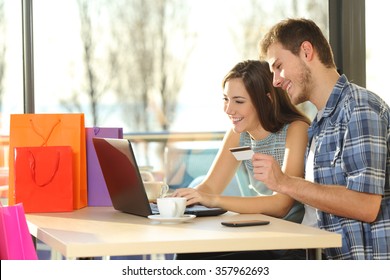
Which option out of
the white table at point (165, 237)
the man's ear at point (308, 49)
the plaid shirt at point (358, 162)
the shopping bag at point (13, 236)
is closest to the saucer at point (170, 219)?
the white table at point (165, 237)

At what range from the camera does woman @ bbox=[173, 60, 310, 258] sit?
3021 millimetres

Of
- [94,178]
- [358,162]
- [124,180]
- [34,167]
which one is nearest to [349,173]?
[358,162]

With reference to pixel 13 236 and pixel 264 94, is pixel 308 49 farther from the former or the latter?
pixel 13 236

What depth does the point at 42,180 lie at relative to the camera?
2.82 meters

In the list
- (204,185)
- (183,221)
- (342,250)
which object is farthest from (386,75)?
(183,221)

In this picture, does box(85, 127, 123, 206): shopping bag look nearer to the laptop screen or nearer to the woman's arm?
the laptop screen

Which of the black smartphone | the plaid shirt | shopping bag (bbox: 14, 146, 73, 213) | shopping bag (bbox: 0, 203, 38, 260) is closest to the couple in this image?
the plaid shirt

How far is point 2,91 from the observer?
398 cm

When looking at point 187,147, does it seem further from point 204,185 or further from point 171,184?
point 204,185

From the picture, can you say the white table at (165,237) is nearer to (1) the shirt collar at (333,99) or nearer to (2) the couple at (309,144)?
(2) the couple at (309,144)

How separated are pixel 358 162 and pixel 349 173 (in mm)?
58

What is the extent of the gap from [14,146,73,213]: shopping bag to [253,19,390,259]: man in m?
0.72

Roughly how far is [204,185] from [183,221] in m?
0.92

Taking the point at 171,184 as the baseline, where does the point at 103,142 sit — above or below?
above
